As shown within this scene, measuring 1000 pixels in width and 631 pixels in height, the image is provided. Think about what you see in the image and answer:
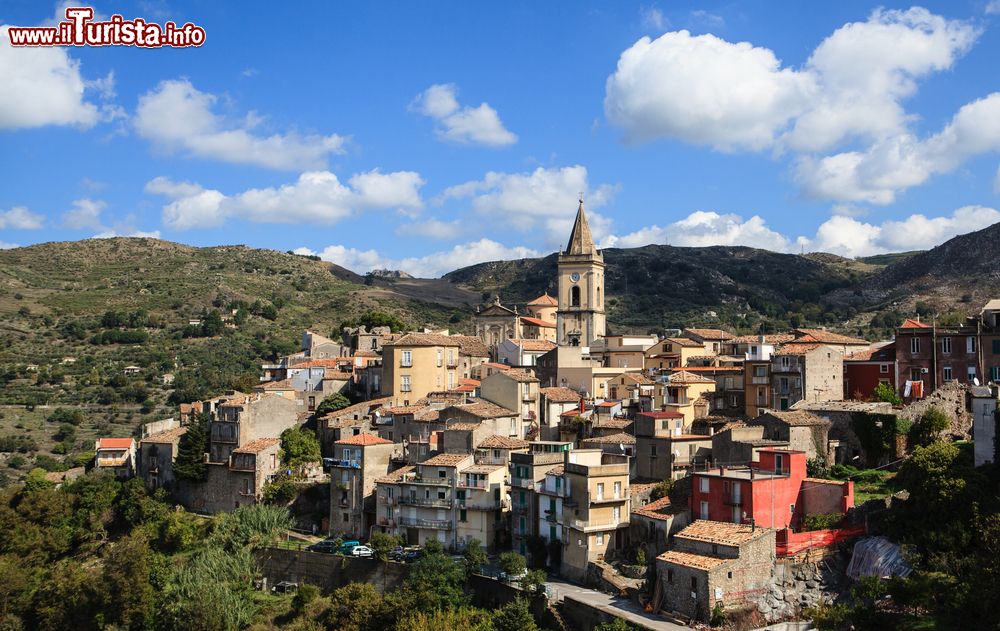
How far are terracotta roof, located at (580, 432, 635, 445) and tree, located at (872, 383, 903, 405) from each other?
12059mm

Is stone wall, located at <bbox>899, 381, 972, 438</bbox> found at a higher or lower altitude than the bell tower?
lower

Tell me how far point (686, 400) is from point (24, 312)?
3605 inches

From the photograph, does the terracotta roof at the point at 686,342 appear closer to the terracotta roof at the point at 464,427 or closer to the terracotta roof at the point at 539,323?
the terracotta roof at the point at 539,323

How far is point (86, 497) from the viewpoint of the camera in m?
60.8

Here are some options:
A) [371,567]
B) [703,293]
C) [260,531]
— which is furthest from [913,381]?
[703,293]

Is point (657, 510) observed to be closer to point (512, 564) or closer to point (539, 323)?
point (512, 564)

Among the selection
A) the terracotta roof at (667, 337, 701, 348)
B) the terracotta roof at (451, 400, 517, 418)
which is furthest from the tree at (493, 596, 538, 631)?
the terracotta roof at (667, 337, 701, 348)

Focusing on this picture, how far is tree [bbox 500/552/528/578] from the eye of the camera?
41.5 m

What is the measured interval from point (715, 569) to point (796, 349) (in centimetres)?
2088

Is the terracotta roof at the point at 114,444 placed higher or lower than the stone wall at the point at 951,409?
lower

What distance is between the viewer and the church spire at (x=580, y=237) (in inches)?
3396

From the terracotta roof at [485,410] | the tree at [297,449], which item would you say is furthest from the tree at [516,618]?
the tree at [297,449]

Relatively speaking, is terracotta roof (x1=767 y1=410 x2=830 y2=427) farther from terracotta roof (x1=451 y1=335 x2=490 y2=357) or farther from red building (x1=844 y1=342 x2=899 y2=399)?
terracotta roof (x1=451 y1=335 x2=490 y2=357)

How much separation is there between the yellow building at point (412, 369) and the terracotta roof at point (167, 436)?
12.8 meters
